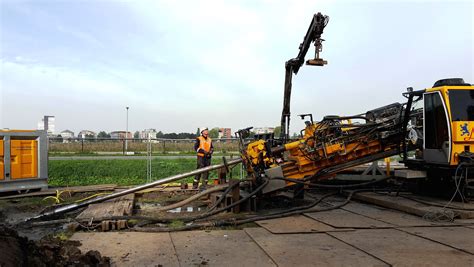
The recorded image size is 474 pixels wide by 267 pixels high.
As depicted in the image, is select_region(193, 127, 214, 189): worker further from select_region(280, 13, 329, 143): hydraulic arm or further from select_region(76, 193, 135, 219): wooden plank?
select_region(76, 193, 135, 219): wooden plank

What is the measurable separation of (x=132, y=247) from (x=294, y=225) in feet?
9.58

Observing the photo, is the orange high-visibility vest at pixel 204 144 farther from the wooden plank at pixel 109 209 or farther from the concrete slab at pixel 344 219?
the concrete slab at pixel 344 219

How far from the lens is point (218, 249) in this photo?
220 inches

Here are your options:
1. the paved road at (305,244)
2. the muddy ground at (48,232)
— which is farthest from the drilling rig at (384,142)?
the muddy ground at (48,232)

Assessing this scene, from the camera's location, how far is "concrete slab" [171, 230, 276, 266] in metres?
5.00

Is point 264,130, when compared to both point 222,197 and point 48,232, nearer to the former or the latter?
point 222,197

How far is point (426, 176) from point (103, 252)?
23.5 feet

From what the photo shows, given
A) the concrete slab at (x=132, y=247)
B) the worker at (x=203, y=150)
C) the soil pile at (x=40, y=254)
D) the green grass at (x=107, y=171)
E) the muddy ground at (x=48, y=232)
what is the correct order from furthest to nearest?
the green grass at (x=107, y=171) → the worker at (x=203, y=150) → the concrete slab at (x=132, y=247) → the muddy ground at (x=48, y=232) → the soil pile at (x=40, y=254)

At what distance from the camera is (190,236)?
6.38m

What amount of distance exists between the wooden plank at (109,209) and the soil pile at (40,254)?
7.58ft

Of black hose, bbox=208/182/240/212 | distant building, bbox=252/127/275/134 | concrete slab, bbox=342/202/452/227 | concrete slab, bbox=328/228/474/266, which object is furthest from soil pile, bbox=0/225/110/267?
distant building, bbox=252/127/275/134

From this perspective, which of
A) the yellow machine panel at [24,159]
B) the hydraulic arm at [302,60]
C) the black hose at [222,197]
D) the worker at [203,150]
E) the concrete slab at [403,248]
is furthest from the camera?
the worker at [203,150]

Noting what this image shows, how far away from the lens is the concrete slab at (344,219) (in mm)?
7042

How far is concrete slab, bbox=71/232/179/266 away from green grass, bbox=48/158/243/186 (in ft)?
A: 26.8
